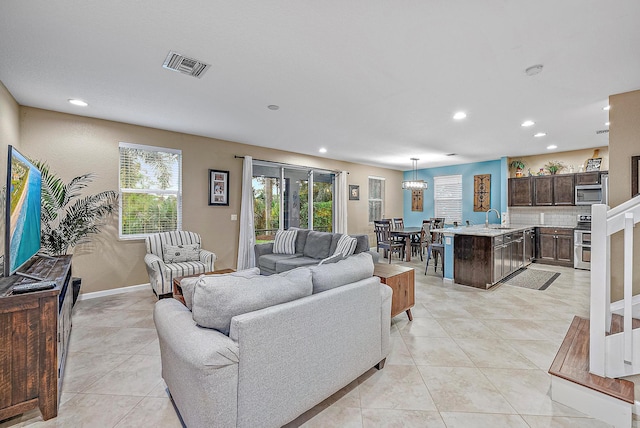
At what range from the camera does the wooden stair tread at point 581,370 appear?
A: 1.73 metres

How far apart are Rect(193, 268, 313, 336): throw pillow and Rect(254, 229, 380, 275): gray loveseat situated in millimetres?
2735

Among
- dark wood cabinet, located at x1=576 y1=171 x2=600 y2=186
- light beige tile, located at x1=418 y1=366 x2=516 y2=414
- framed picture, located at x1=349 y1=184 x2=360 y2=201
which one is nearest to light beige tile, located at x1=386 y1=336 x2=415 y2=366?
light beige tile, located at x1=418 y1=366 x2=516 y2=414

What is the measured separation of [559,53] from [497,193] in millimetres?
5467

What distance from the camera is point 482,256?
4445 millimetres

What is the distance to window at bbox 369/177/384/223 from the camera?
850cm

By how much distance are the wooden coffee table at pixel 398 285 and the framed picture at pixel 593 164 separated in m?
5.42

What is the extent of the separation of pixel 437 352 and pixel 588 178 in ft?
18.9

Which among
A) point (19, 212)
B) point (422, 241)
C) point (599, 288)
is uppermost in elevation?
point (19, 212)

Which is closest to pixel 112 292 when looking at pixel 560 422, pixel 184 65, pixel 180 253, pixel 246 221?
pixel 180 253

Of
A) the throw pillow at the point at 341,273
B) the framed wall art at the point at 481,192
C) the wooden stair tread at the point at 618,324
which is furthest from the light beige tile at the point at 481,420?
the framed wall art at the point at 481,192

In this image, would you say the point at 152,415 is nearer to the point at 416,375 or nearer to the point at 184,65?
the point at 416,375

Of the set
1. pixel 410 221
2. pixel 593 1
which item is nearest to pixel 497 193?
pixel 410 221

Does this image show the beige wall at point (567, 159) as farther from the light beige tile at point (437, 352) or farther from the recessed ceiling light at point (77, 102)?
the recessed ceiling light at point (77, 102)

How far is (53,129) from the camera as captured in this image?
377cm
